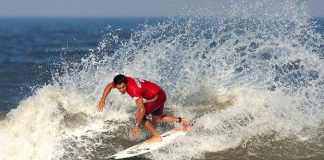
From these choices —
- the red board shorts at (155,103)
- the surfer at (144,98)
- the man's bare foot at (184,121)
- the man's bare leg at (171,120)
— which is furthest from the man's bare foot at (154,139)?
the man's bare foot at (184,121)

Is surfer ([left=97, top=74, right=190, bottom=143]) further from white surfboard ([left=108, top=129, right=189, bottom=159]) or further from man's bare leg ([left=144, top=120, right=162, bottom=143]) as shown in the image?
white surfboard ([left=108, top=129, right=189, bottom=159])

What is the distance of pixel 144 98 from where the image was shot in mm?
9516

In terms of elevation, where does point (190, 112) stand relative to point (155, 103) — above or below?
below

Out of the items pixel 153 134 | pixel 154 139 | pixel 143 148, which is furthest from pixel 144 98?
pixel 143 148

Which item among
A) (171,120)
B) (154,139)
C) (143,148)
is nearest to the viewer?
(143,148)

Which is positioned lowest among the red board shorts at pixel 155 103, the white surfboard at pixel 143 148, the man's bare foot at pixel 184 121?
the white surfboard at pixel 143 148

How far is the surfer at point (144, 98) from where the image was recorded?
873 centimetres

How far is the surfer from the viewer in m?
8.73

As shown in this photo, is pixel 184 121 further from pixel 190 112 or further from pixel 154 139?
pixel 190 112

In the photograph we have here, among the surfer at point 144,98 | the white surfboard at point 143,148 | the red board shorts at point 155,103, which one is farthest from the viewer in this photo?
the red board shorts at point 155,103

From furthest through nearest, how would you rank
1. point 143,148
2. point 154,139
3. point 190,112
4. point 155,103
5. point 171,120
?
point 190,112 < point 171,120 < point 155,103 < point 154,139 < point 143,148

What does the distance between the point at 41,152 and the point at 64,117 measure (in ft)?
7.86

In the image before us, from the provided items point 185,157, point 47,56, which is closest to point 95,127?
point 185,157

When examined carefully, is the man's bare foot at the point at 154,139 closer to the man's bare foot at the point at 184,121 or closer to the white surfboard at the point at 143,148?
the white surfboard at the point at 143,148
